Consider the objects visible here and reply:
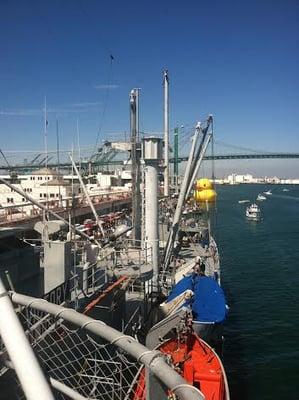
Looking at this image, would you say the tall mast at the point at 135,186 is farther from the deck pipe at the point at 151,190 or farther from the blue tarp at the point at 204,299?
the blue tarp at the point at 204,299

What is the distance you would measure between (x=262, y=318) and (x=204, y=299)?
1118 centimetres

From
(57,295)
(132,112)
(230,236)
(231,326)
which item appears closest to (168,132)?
(132,112)

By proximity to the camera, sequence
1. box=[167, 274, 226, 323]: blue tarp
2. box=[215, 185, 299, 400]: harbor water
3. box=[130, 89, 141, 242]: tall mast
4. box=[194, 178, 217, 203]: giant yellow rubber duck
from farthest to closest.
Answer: box=[194, 178, 217, 203]: giant yellow rubber duck → box=[130, 89, 141, 242]: tall mast → box=[215, 185, 299, 400]: harbor water → box=[167, 274, 226, 323]: blue tarp

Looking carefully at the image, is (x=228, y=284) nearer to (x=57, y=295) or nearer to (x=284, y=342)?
(x=284, y=342)

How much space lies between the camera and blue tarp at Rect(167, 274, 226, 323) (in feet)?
56.2

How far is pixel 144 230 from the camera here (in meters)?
21.1

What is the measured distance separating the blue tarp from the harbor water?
3.90 meters

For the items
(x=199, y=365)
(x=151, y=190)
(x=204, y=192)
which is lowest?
(x=199, y=365)

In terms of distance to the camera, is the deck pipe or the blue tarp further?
the deck pipe

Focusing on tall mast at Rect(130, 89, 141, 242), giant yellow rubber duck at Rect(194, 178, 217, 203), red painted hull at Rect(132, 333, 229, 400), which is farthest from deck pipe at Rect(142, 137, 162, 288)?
giant yellow rubber duck at Rect(194, 178, 217, 203)

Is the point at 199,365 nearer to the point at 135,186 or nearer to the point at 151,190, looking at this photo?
the point at 151,190

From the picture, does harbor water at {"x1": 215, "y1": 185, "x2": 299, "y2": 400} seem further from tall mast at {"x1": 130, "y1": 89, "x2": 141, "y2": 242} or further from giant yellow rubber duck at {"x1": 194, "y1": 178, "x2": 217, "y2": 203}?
tall mast at {"x1": 130, "y1": 89, "x2": 141, "y2": 242}

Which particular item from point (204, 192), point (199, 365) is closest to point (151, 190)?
point (199, 365)

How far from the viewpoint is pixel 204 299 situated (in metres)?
18.0
